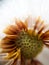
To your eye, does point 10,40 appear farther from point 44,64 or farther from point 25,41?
point 44,64

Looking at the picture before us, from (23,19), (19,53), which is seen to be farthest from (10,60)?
(23,19)

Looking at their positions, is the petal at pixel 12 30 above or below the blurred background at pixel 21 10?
below

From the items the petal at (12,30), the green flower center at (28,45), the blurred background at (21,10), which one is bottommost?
the green flower center at (28,45)

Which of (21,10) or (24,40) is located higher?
(21,10)

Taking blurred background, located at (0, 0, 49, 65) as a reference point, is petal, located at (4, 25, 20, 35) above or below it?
below

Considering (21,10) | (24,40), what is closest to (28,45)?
(24,40)

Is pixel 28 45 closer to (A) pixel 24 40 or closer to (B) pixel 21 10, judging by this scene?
(A) pixel 24 40

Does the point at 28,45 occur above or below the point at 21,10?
below
